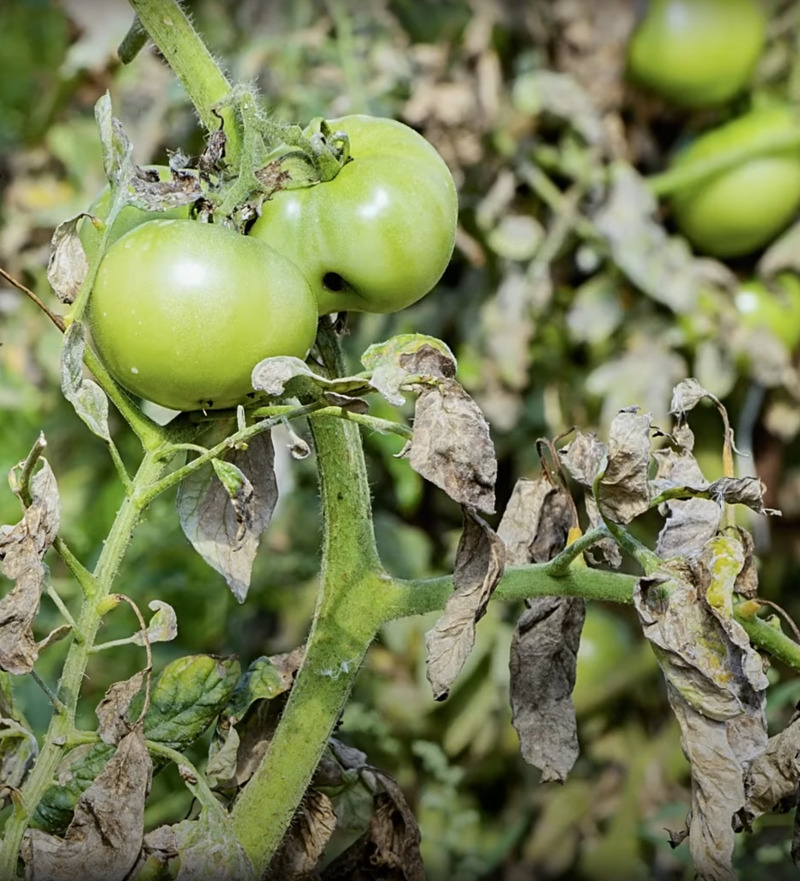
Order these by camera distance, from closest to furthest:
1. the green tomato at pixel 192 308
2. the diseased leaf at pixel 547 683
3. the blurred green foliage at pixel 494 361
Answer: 1. the green tomato at pixel 192 308
2. the diseased leaf at pixel 547 683
3. the blurred green foliage at pixel 494 361

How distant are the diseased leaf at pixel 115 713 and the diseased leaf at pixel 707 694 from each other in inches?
8.6

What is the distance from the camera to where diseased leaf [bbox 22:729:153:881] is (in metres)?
0.49

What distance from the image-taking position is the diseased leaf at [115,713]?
1.69 ft

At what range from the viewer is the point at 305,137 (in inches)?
20.8

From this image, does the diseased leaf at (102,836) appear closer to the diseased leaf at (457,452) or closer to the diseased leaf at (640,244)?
the diseased leaf at (457,452)

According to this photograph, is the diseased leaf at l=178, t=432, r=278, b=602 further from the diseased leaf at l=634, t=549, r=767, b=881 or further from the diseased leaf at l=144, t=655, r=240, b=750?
the diseased leaf at l=634, t=549, r=767, b=881

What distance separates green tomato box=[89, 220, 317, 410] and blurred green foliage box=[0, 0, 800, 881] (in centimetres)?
81

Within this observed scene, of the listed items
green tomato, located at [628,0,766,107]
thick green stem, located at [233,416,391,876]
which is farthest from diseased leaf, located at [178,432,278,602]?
green tomato, located at [628,0,766,107]

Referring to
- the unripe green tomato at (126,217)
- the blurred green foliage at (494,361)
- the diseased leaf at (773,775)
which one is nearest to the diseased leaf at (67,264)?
the unripe green tomato at (126,217)

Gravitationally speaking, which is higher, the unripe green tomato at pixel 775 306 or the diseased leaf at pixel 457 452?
the diseased leaf at pixel 457 452

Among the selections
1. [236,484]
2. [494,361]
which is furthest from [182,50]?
[494,361]

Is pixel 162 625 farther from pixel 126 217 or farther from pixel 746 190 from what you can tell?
pixel 746 190

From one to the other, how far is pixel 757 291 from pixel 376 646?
0.60m

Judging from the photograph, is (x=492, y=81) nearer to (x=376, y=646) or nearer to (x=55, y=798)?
(x=376, y=646)
